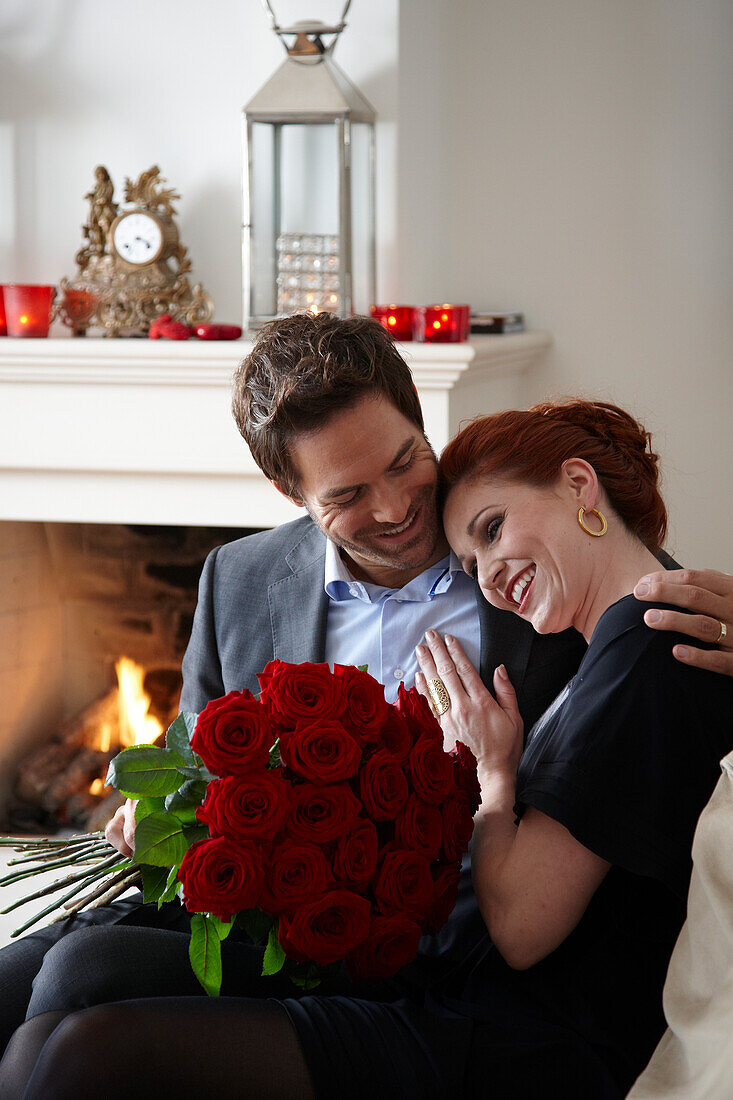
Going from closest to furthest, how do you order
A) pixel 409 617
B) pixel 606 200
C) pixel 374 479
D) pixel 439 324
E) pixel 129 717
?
pixel 374 479 < pixel 409 617 < pixel 439 324 < pixel 606 200 < pixel 129 717

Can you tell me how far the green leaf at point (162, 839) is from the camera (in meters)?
1.19

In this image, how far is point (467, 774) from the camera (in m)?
1.33

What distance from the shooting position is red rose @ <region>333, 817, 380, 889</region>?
1.17 meters

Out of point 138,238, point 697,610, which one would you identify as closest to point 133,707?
point 138,238

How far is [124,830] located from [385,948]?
36cm

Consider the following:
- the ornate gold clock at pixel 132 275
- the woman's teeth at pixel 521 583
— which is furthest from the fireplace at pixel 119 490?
the woman's teeth at pixel 521 583

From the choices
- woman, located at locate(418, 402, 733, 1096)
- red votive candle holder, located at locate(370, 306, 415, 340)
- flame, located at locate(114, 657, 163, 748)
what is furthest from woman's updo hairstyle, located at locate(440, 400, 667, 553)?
flame, located at locate(114, 657, 163, 748)

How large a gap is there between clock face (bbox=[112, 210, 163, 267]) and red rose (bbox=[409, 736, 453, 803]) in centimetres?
185

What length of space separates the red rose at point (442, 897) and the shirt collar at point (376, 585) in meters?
0.57

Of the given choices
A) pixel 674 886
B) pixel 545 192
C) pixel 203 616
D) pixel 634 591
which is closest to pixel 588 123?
pixel 545 192

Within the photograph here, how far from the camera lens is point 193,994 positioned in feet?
4.46

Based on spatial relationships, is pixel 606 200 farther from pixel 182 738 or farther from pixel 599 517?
pixel 182 738

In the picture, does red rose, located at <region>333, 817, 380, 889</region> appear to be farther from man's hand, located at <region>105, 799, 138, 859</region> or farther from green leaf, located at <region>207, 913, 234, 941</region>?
man's hand, located at <region>105, 799, 138, 859</region>

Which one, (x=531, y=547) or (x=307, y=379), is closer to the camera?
(x=531, y=547)
